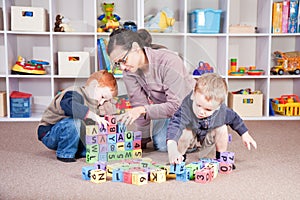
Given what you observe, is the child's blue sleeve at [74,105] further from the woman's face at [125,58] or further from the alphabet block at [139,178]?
the alphabet block at [139,178]

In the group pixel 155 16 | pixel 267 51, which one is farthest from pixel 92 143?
pixel 267 51

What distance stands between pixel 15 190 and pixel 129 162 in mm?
394

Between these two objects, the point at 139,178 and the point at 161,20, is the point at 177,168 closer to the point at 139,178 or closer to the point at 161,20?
the point at 139,178

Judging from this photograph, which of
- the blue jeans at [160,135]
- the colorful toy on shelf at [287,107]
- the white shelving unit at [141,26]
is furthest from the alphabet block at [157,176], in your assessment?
the colorful toy on shelf at [287,107]

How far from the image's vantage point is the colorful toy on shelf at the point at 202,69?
5.63 ft

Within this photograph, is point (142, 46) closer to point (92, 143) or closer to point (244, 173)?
point (92, 143)

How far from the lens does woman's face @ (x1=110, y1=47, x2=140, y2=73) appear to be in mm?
1515

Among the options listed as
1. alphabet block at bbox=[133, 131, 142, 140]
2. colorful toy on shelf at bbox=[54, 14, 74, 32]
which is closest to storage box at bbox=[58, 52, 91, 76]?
colorful toy on shelf at bbox=[54, 14, 74, 32]

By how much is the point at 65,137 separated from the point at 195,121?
0.48 meters

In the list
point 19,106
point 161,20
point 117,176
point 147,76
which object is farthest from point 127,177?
point 19,106

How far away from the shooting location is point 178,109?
1.58 m

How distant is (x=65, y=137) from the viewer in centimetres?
166

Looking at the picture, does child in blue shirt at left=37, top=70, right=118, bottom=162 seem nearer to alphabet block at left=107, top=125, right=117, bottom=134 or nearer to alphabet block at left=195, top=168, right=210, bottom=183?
alphabet block at left=107, top=125, right=117, bottom=134

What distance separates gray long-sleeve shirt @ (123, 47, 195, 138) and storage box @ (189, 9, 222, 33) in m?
1.07
